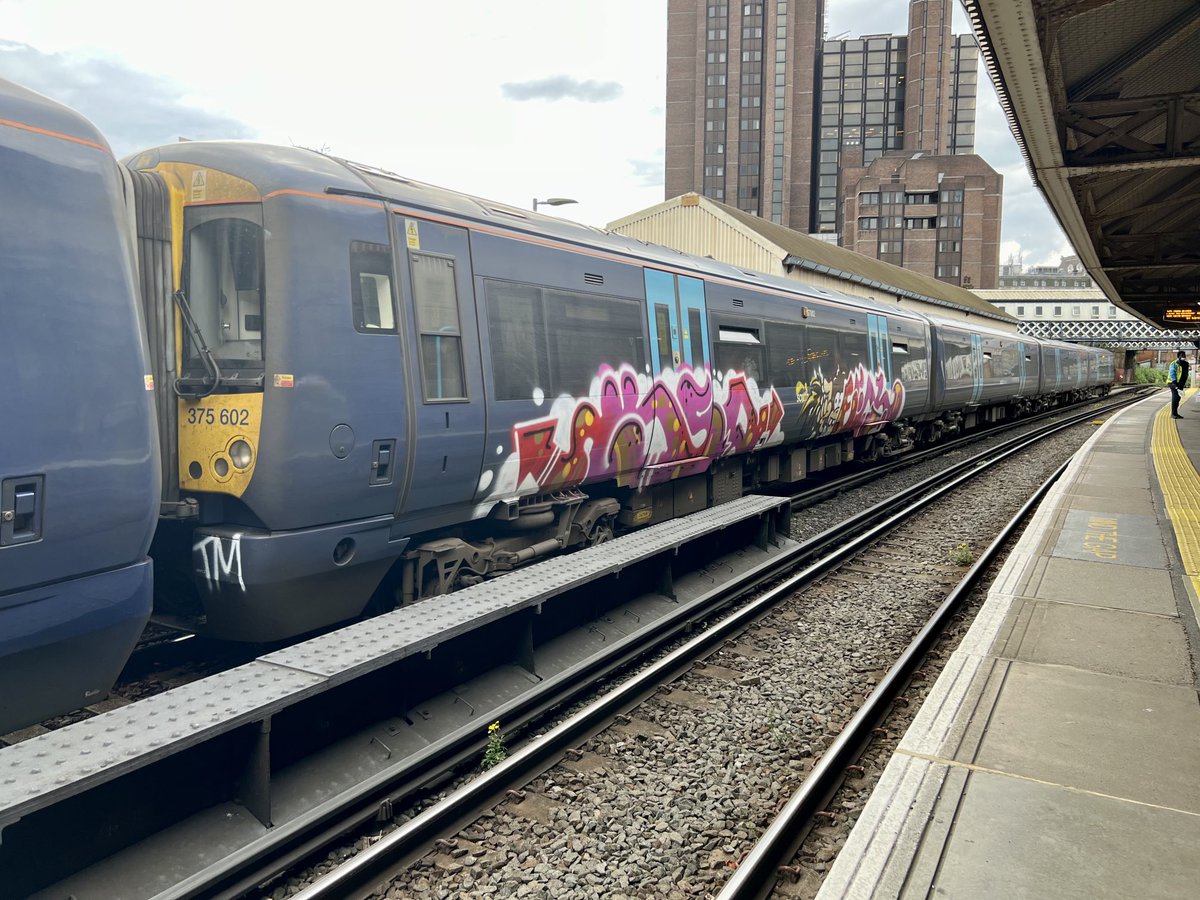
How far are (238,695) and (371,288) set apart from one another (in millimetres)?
2777

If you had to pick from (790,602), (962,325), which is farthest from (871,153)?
(790,602)

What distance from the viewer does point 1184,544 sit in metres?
9.61

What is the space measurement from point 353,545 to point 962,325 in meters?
20.5

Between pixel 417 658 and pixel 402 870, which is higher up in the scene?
pixel 417 658

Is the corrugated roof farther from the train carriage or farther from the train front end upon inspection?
the train front end

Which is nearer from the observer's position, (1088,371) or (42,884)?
(42,884)

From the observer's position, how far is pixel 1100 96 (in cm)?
995

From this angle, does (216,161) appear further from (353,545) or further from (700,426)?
(700,426)

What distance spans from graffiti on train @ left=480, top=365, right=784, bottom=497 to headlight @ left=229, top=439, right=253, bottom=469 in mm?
1919

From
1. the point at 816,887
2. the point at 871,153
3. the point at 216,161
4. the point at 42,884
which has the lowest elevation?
the point at 816,887

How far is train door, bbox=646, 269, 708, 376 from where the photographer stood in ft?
29.3

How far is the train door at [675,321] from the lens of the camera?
893cm

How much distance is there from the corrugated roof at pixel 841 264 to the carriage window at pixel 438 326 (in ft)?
78.0

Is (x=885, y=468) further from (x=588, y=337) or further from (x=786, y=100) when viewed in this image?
(x=786, y=100)
